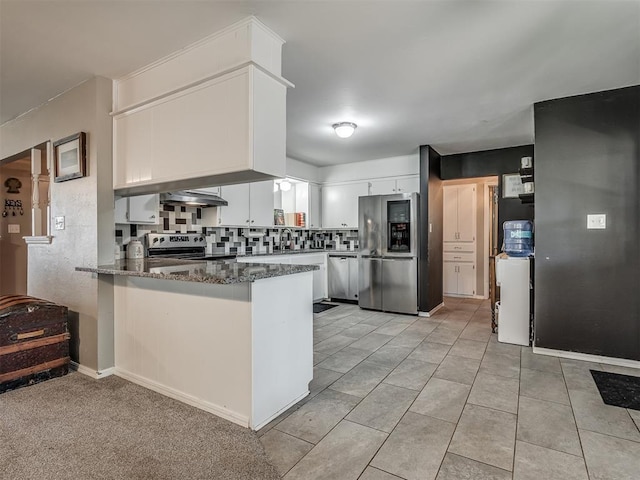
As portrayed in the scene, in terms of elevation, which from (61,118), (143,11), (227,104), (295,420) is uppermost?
(143,11)

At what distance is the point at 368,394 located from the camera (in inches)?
95.0

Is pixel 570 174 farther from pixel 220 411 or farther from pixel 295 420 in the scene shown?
pixel 220 411

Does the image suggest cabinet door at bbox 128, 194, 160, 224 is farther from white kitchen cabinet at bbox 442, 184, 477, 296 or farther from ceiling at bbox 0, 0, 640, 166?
white kitchen cabinet at bbox 442, 184, 477, 296

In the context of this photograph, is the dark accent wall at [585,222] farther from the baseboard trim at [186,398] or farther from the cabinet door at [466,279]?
the cabinet door at [466,279]

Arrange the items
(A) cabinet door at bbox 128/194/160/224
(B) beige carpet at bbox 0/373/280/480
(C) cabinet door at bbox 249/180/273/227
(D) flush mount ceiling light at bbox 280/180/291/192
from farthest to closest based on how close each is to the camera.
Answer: (D) flush mount ceiling light at bbox 280/180/291/192 → (C) cabinet door at bbox 249/180/273/227 → (A) cabinet door at bbox 128/194/160/224 → (B) beige carpet at bbox 0/373/280/480

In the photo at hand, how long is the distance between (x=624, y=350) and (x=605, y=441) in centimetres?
156

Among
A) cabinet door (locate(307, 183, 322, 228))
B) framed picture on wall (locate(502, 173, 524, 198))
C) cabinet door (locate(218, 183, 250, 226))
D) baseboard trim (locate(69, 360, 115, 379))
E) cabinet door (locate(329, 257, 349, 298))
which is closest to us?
baseboard trim (locate(69, 360, 115, 379))

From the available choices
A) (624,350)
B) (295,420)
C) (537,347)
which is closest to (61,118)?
(295,420)

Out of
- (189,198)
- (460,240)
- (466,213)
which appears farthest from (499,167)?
(189,198)

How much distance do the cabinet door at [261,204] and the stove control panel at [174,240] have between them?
78 centimetres

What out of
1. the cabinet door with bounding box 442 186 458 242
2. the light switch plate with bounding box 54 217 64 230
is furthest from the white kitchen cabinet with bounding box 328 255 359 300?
the light switch plate with bounding box 54 217 64 230

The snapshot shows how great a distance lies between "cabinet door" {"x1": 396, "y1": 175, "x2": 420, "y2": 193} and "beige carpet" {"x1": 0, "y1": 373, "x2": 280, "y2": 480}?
4.23 m

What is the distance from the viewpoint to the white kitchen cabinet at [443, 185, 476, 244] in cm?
642

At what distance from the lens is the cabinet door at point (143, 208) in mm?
3283
